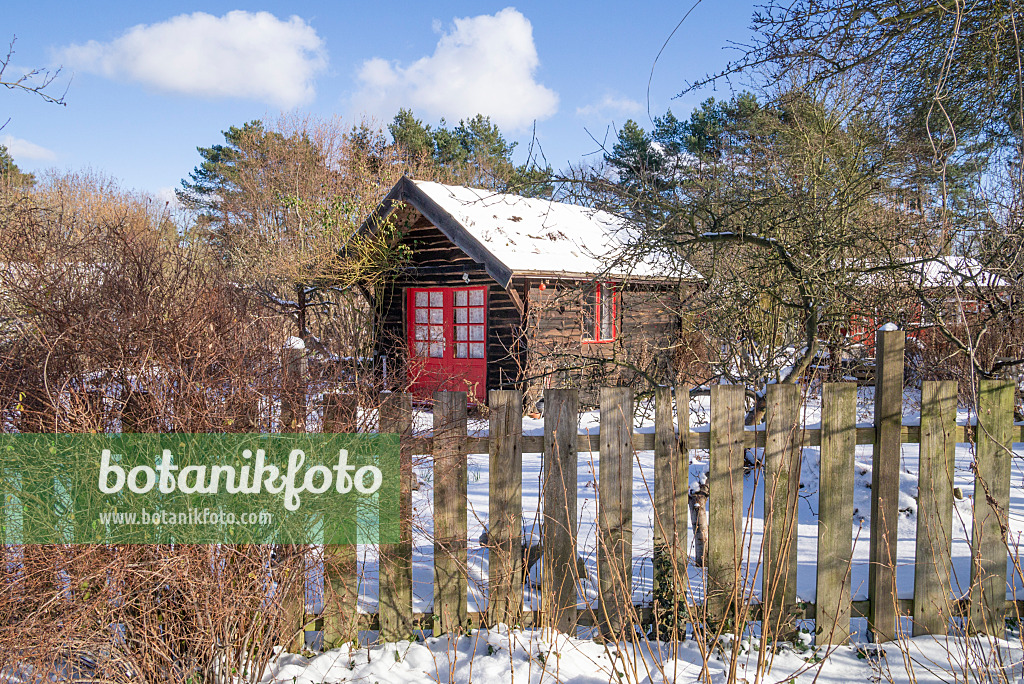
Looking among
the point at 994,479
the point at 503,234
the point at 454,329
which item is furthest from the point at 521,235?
the point at 994,479

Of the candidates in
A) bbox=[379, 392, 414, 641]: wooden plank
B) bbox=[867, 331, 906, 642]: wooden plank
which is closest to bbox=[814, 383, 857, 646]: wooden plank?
bbox=[867, 331, 906, 642]: wooden plank

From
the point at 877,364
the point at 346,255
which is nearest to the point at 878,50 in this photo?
the point at 877,364

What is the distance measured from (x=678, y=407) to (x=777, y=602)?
3.48ft

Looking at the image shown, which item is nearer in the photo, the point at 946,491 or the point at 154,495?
the point at 154,495

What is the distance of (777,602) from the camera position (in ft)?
10.1

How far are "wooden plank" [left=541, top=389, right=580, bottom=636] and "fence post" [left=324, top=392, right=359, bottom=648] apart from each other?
874 mm

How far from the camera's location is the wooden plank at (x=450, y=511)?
9.75ft

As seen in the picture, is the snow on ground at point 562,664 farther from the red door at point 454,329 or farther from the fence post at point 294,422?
the red door at point 454,329

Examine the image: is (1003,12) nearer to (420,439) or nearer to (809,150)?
(420,439)

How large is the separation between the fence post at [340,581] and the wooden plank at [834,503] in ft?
7.03

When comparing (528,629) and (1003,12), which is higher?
(1003,12)

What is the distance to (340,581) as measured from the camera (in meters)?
3.01

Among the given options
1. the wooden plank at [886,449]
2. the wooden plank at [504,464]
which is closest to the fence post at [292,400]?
the wooden plank at [504,464]

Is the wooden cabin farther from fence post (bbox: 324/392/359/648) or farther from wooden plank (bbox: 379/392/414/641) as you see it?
fence post (bbox: 324/392/359/648)
